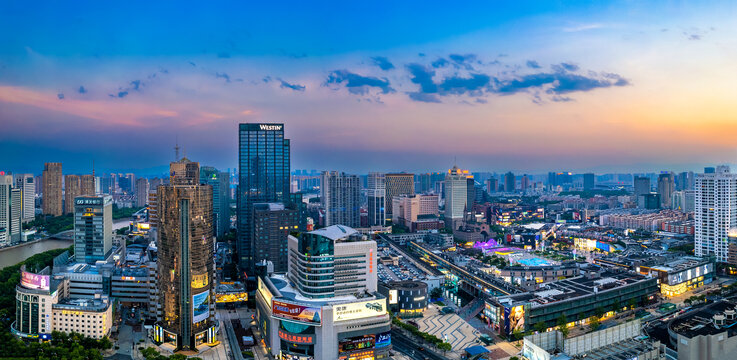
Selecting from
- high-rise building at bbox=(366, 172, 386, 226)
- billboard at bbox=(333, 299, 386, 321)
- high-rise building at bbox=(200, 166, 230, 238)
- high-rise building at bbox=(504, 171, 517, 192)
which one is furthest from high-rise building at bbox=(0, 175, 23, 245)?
high-rise building at bbox=(504, 171, 517, 192)

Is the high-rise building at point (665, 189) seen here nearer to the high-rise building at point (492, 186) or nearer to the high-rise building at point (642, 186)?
the high-rise building at point (642, 186)

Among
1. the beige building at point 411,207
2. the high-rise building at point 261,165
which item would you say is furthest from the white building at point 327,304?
the beige building at point 411,207

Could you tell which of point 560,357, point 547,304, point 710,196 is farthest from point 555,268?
point 560,357

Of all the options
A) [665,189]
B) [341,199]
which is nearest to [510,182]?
[665,189]

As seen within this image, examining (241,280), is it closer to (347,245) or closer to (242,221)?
(242,221)

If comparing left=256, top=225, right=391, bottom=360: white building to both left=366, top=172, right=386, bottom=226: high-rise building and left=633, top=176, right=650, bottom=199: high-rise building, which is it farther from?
left=633, top=176, right=650, bottom=199: high-rise building

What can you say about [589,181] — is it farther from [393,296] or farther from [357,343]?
[357,343]
